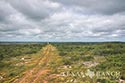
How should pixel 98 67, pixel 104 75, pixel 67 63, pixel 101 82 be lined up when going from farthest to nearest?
pixel 67 63, pixel 98 67, pixel 104 75, pixel 101 82

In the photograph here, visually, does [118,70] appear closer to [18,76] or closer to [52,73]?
[52,73]

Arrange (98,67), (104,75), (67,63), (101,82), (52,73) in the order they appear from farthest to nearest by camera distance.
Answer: (67,63) → (98,67) → (52,73) → (104,75) → (101,82)

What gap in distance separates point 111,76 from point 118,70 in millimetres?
7211

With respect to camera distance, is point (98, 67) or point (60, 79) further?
point (98, 67)

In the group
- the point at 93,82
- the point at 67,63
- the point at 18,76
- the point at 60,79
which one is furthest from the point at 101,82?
the point at 67,63

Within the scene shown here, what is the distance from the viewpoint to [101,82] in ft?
111

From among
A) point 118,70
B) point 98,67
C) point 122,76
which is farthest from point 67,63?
point 122,76

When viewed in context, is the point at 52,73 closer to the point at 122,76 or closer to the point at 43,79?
the point at 43,79

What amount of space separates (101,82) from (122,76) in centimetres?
707

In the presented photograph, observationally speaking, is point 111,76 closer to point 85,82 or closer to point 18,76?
point 85,82

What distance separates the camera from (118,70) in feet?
148

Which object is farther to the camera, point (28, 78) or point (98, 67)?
point (98, 67)

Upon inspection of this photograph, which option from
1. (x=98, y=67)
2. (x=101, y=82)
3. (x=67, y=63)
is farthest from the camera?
(x=67, y=63)

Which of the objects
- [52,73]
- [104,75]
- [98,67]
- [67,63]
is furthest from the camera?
[67,63]
